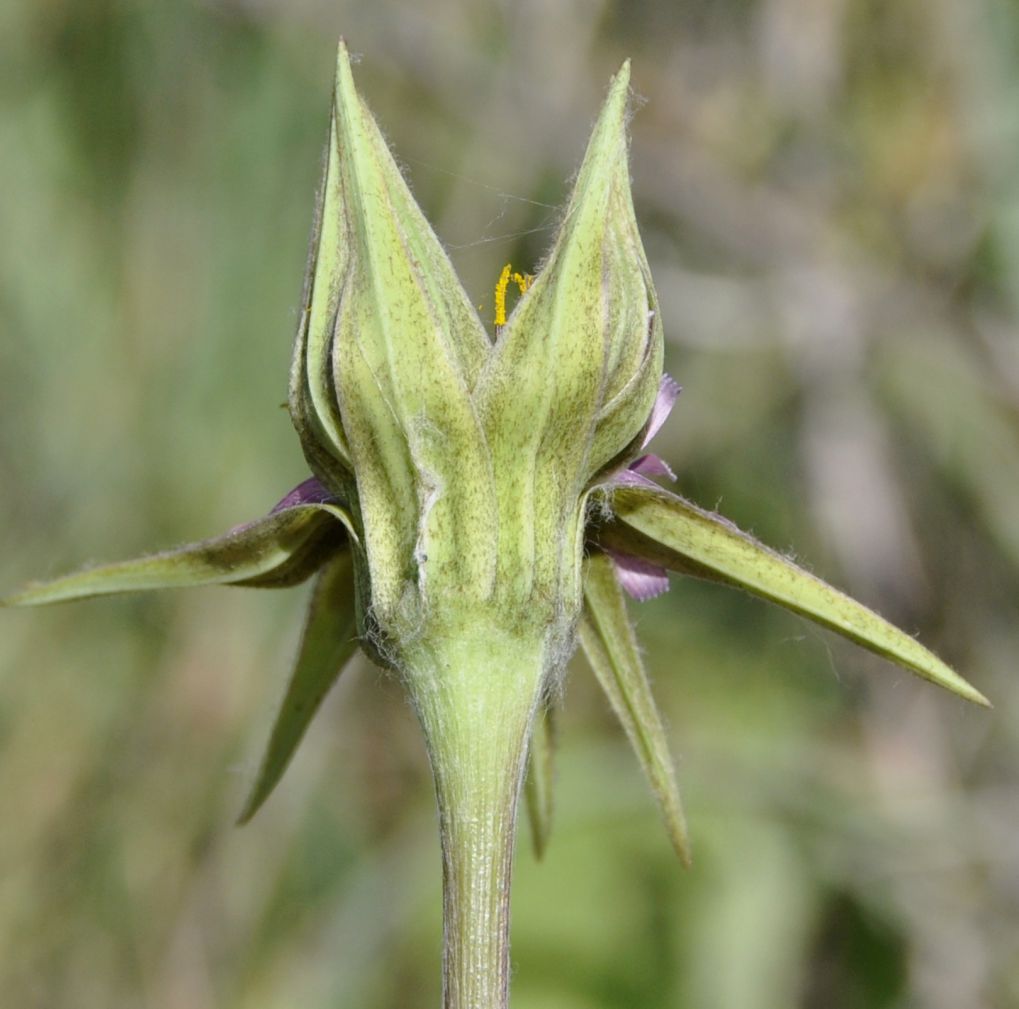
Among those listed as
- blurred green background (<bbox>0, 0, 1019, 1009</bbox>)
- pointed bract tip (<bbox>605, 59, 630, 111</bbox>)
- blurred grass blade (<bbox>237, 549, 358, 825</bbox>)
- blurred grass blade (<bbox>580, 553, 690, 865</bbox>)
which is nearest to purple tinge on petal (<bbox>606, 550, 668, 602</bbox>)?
blurred grass blade (<bbox>580, 553, 690, 865</bbox>)

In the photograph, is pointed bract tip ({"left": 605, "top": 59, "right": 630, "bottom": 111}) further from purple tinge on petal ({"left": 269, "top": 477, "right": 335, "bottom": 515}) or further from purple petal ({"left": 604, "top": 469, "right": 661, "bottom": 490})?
purple tinge on petal ({"left": 269, "top": 477, "right": 335, "bottom": 515})

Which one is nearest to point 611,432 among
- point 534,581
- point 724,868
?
point 534,581

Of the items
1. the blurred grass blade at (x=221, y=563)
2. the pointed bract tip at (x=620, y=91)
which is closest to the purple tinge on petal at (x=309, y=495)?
the blurred grass blade at (x=221, y=563)

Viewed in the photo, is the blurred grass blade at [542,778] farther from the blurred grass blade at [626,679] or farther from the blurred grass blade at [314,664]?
the blurred grass blade at [314,664]

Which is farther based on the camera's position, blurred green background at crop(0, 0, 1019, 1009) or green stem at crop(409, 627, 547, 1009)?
blurred green background at crop(0, 0, 1019, 1009)

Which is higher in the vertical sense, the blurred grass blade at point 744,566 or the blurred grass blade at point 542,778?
the blurred grass blade at point 744,566
